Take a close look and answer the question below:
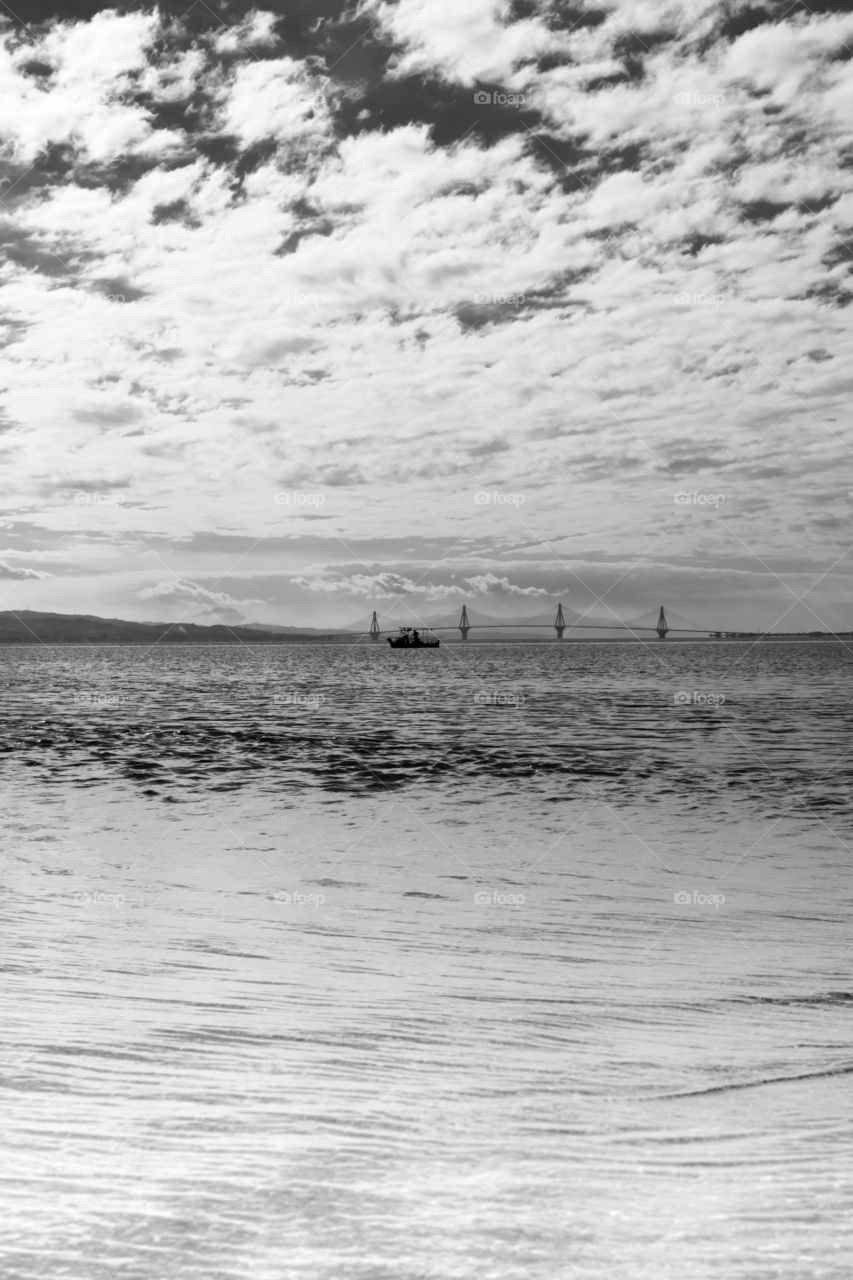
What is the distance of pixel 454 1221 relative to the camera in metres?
3.67

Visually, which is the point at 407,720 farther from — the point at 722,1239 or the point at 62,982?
the point at 722,1239

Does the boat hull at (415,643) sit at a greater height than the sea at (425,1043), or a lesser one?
greater

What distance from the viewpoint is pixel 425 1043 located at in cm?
608

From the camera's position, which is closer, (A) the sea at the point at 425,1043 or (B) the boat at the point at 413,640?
(A) the sea at the point at 425,1043

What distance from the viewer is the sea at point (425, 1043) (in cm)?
358

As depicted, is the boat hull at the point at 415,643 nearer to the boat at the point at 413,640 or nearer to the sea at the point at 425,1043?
the boat at the point at 413,640

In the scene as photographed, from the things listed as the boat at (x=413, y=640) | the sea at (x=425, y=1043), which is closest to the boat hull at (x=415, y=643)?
the boat at (x=413, y=640)

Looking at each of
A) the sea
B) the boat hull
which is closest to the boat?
the boat hull

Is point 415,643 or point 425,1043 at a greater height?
point 415,643

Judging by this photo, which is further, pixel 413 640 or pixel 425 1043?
pixel 413 640

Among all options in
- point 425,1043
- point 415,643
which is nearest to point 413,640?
point 415,643

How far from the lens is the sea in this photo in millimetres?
3578

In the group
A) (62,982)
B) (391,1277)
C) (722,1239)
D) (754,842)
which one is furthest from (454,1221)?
(754,842)

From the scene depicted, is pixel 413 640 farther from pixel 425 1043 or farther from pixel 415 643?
pixel 425 1043
